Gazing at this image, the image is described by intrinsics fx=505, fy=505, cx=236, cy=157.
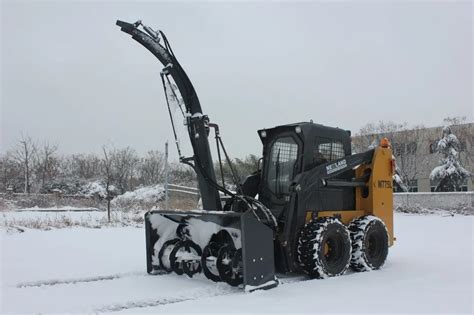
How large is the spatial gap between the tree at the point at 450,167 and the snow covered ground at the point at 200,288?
2343 cm

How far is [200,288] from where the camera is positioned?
20.8ft

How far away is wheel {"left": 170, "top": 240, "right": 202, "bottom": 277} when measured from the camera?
718 cm

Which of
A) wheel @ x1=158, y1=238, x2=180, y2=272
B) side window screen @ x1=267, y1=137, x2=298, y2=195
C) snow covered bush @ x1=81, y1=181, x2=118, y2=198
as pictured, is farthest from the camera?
snow covered bush @ x1=81, y1=181, x2=118, y2=198

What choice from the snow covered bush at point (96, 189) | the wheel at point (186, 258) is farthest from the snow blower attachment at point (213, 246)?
the snow covered bush at point (96, 189)

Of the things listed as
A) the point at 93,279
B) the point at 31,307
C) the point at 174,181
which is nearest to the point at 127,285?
the point at 93,279

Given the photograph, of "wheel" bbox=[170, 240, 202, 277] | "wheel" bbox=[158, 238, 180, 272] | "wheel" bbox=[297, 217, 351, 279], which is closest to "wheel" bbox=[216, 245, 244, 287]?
"wheel" bbox=[170, 240, 202, 277]

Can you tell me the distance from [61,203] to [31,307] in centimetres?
1815

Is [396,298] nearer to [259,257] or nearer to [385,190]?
[259,257]

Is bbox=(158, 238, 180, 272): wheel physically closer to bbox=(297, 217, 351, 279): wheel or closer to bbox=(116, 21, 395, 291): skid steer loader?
bbox=(116, 21, 395, 291): skid steer loader

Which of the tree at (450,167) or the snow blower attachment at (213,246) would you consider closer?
the snow blower attachment at (213,246)

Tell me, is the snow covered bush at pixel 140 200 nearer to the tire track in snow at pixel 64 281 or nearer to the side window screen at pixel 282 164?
the side window screen at pixel 282 164

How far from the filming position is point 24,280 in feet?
22.4

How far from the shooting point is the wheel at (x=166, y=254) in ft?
24.6

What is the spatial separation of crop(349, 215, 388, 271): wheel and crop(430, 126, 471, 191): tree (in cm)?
2575
